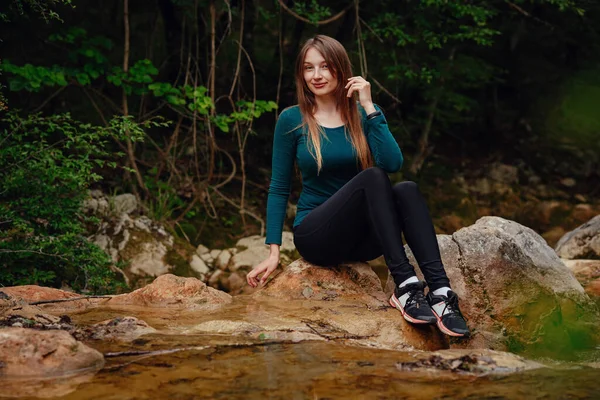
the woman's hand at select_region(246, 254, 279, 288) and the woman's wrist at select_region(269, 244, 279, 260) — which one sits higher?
the woman's wrist at select_region(269, 244, 279, 260)

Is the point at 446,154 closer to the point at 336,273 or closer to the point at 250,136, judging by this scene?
the point at 250,136

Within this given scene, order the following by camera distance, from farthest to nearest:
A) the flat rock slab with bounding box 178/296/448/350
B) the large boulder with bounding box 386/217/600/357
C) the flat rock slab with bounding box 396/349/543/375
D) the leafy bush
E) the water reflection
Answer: the leafy bush → the large boulder with bounding box 386/217/600/357 → the flat rock slab with bounding box 178/296/448/350 → the flat rock slab with bounding box 396/349/543/375 → the water reflection

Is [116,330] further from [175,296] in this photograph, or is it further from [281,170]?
[281,170]

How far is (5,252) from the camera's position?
14.3 ft

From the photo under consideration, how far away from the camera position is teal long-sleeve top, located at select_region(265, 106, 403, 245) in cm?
347

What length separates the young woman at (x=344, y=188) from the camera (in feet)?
10.6

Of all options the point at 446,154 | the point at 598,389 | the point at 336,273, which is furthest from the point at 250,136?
the point at 598,389

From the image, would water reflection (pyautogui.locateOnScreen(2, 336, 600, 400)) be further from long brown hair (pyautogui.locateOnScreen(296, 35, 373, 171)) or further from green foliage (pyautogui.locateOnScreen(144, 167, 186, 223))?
green foliage (pyautogui.locateOnScreen(144, 167, 186, 223))

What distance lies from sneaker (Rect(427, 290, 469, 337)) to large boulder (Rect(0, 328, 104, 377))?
4.70 feet

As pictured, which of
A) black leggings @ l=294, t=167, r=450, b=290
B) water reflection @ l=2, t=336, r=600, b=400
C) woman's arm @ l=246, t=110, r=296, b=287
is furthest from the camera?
woman's arm @ l=246, t=110, r=296, b=287

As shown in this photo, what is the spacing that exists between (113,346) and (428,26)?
230 inches

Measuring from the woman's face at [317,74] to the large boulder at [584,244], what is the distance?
11.5 feet

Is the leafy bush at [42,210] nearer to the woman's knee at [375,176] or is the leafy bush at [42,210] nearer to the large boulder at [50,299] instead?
the large boulder at [50,299]

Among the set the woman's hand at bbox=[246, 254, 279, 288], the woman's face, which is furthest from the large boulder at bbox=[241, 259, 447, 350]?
the woman's face
